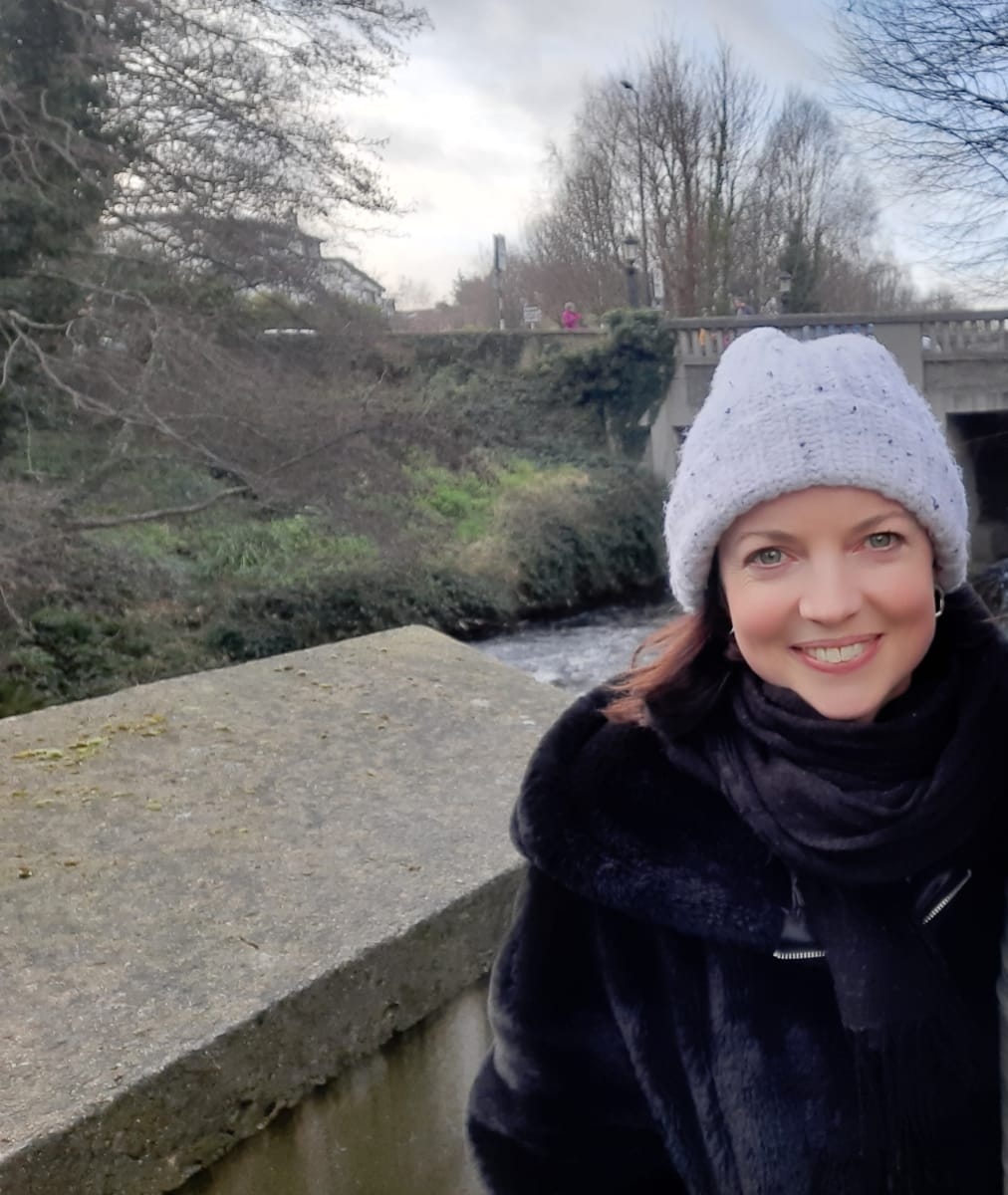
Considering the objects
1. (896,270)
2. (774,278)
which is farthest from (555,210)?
(896,270)

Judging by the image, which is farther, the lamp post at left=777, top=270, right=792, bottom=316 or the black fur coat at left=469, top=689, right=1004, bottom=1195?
the lamp post at left=777, top=270, right=792, bottom=316

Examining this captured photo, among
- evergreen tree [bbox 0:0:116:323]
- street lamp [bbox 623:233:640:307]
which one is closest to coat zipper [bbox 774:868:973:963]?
evergreen tree [bbox 0:0:116:323]

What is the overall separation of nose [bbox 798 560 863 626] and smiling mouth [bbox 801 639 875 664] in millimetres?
30

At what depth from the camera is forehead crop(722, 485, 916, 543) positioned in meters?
1.03

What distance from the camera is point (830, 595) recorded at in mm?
1019

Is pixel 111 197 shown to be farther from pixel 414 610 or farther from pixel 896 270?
pixel 896 270

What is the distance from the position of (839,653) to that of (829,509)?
0.46ft

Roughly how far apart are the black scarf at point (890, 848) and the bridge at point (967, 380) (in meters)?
15.7

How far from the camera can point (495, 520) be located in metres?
15.3

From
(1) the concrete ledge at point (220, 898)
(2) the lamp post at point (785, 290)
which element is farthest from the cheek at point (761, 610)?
(2) the lamp post at point (785, 290)

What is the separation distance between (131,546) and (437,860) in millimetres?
8223

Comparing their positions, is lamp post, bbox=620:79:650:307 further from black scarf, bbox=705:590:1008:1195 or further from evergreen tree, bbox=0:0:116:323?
black scarf, bbox=705:590:1008:1195

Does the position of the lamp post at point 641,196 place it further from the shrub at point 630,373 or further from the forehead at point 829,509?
the forehead at point 829,509

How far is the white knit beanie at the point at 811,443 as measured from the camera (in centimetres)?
102
